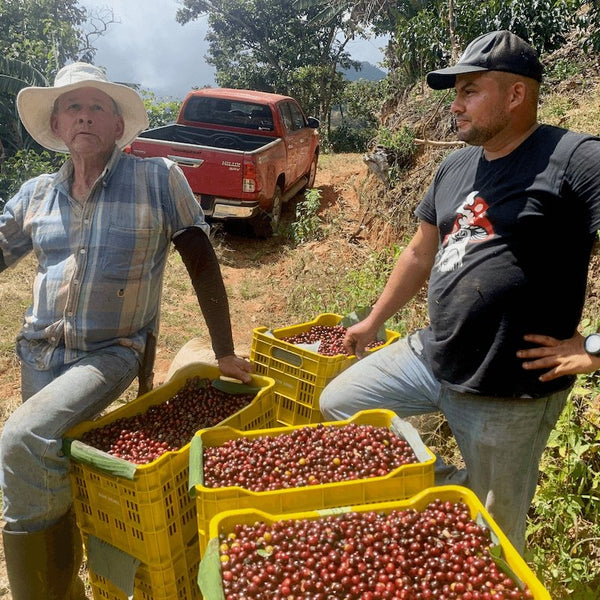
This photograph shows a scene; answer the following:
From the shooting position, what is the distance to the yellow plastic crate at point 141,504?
222cm

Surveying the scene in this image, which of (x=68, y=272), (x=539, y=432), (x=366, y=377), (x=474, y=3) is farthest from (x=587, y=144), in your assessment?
(x=474, y=3)

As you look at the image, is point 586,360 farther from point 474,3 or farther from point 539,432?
point 474,3

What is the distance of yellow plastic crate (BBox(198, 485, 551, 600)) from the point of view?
169 cm

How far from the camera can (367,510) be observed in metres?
1.99

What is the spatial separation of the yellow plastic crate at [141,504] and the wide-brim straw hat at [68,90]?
1656 mm

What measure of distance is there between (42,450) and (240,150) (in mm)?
7555

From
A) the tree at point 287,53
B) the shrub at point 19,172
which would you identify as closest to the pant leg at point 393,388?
the shrub at point 19,172

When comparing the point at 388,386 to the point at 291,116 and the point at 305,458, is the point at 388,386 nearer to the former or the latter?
the point at 305,458

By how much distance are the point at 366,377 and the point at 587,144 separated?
4.70 feet

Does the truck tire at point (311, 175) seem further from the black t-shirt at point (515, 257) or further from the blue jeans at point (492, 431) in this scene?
the black t-shirt at point (515, 257)

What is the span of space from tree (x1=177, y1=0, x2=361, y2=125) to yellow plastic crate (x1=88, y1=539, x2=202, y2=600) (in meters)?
23.4

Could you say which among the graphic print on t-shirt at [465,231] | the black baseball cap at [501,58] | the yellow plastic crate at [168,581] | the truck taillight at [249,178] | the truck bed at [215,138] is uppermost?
the black baseball cap at [501,58]

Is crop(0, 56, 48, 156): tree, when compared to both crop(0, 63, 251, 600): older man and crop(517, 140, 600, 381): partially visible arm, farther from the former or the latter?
crop(517, 140, 600, 381): partially visible arm

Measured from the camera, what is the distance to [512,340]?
232cm
